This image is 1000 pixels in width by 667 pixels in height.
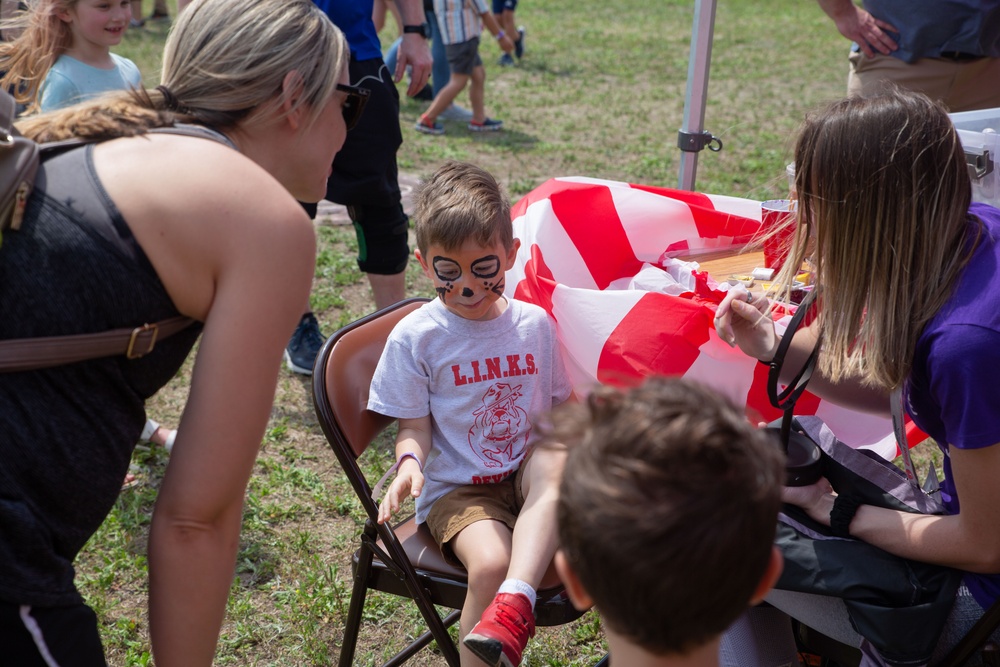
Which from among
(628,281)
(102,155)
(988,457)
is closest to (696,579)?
(988,457)

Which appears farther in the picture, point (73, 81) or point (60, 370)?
point (73, 81)

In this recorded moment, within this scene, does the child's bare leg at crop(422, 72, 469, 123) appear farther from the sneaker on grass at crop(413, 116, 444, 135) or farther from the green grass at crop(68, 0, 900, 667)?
the green grass at crop(68, 0, 900, 667)

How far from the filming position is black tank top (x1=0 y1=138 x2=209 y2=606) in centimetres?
120

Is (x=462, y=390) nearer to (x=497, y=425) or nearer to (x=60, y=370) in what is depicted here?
(x=497, y=425)

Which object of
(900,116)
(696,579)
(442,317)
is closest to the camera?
(696,579)

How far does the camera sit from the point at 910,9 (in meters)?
3.59

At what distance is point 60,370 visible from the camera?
1.24m

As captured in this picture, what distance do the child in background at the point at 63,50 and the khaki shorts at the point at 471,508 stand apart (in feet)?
6.26

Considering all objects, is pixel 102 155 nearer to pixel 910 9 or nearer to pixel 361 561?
pixel 361 561

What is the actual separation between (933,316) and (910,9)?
2.46 meters

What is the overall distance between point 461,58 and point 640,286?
18.5 ft

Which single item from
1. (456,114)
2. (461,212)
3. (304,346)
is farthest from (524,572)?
(456,114)

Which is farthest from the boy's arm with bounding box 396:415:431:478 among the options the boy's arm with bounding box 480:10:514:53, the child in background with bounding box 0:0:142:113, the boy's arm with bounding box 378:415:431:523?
the boy's arm with bounding box 480:10:514:53

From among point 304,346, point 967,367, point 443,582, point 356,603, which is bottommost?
point 304,346
